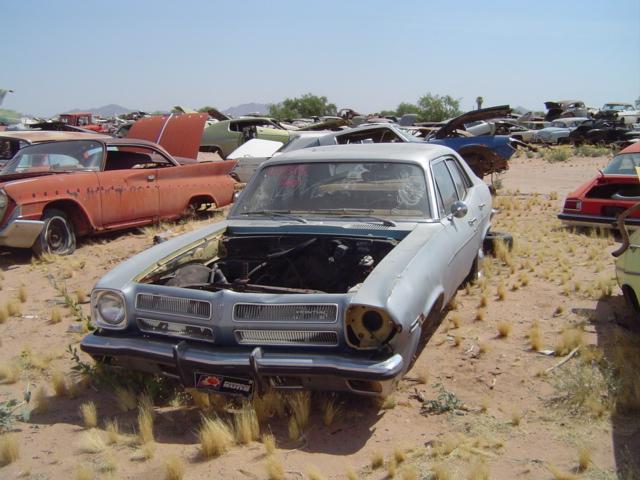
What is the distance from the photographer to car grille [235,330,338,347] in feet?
11.1

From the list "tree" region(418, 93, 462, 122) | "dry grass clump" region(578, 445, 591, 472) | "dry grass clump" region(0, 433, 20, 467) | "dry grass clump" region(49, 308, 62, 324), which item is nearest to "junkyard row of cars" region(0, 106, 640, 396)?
"dry grass clump" region(0, 433, 20, 467)

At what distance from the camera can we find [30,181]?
7.51 metres

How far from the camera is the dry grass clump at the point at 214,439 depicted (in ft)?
10.5

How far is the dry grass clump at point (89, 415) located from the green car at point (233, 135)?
40.8 ft

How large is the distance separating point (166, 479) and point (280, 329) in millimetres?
914

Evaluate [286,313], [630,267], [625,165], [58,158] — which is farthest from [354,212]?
[58,158]

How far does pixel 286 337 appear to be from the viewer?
341cm

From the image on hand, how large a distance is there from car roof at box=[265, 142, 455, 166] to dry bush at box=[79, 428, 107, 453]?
2.64 metres

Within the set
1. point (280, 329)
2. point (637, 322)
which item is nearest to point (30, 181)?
point (280, 329)

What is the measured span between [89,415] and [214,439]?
0.85 metres

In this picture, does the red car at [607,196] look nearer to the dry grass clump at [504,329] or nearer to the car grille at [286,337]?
the dry grass clump at [504,329]

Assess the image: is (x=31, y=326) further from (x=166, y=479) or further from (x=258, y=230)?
(x=166, y=479)

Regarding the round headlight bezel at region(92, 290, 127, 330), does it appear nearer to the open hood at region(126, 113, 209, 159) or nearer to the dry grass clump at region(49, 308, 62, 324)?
the dry grass clump at region(49, 308, 62, 324)

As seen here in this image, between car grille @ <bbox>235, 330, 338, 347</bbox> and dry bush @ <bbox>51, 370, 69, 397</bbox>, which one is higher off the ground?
car grille @ <bbox>235, 330, 338, 347</bbox>
